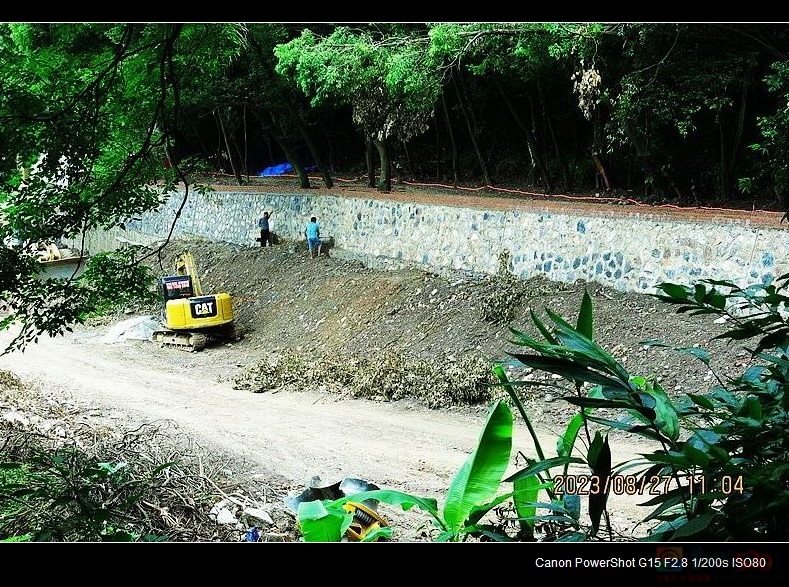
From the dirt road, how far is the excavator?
0.09 m

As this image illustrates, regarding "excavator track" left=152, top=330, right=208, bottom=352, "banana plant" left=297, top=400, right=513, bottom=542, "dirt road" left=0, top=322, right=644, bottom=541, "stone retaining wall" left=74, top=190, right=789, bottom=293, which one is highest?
"stone retaining wall" left=74, top=190, right=789, bottom=293

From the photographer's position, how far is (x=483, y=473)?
5.30 ft

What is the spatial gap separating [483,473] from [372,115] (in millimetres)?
3519

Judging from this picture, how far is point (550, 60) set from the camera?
14.4 ft

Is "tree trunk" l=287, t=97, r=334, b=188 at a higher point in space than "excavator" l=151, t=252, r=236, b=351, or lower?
higher

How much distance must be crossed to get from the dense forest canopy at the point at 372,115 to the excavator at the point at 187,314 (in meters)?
0.54

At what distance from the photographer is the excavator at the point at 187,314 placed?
13.2 ft

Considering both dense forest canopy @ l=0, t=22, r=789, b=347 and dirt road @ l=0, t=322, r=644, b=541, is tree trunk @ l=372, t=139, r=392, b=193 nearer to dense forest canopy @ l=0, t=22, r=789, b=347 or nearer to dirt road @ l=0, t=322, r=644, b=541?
dense forest canopy @ l=0, t=22, r=789, b=347

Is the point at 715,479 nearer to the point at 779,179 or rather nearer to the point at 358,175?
the point at 779,179

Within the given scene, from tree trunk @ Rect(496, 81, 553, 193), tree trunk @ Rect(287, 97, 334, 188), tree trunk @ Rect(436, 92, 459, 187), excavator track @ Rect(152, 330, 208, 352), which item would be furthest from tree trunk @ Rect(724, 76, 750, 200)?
excavator track @ Rect(152, 330, 208, 352)

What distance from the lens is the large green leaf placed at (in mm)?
1588

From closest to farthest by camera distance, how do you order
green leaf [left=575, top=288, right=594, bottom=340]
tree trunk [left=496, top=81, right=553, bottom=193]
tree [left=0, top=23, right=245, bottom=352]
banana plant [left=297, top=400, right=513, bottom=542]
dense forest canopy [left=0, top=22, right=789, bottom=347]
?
1. green leaf [left=575, top=288, right=594, bottom=340]
2. banana plant [left=297, top=400, right=513, bottom=542]
3. tree [left=0, top=23, right=245, bottom=352]
4. dense forest canopy [left=0, top=22, right=789, bottom=347]
5. tree trunk [left=496, top=81, right=553, bottom=193]

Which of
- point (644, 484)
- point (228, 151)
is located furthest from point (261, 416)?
point (644, 484)
